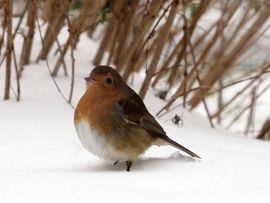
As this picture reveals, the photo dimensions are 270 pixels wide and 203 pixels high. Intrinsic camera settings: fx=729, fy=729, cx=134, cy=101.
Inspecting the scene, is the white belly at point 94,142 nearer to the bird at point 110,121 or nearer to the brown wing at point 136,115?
the bird at point 110,121

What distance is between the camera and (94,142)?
3168mm

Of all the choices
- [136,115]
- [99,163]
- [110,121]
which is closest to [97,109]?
[110,121]

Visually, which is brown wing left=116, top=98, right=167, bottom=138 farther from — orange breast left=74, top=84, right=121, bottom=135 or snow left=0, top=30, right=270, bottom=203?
snow left=0, top=30, right=270, bottom=203

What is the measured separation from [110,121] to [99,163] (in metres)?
0.42

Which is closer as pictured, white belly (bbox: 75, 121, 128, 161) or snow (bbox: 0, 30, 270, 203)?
snow (bbox: 0, 30, 270, 203)

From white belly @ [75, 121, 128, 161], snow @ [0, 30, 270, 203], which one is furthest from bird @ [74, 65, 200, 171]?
snow @ [0, 30, 270, 203]

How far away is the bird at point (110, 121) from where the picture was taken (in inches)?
125

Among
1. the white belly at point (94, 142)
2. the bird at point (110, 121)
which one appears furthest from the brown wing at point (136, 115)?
the white belly at point (94, 142)

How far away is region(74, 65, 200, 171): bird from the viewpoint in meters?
Result: 3.18

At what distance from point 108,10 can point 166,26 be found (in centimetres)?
82

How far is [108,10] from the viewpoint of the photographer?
5207 millimetres

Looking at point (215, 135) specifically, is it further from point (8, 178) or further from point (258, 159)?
point (8, 178)

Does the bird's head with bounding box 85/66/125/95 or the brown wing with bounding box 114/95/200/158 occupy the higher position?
the bird's head with bounding box 85/66/125/95

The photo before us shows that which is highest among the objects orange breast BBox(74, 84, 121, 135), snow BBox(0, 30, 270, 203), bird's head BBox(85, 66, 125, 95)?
bird's head BBox(85, 66, 125, 95)
